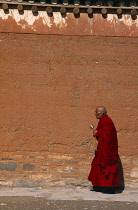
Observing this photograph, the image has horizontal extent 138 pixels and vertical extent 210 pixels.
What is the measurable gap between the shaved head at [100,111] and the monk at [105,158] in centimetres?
5

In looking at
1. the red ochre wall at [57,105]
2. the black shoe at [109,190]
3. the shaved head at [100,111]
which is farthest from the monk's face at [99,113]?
the black shoe at [109,190]

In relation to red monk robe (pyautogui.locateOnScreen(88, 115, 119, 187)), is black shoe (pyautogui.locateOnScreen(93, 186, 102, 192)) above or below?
below

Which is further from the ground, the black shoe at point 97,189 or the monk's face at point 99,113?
the monk's face at point 99,113

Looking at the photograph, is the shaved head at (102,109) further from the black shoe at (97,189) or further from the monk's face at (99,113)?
the black shoe at (97,189)

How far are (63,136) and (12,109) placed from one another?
38.9 inches

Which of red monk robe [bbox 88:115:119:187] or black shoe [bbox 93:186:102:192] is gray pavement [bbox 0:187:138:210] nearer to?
black shoe [bbox 93:186:102:192]

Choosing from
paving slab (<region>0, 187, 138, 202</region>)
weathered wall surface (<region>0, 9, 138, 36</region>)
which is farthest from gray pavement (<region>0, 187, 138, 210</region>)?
weathered wall surface (<region>0, 9, 138, 36</region>)

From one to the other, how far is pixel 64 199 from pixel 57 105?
1.72 meters

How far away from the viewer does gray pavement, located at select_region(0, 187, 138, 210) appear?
301 inches

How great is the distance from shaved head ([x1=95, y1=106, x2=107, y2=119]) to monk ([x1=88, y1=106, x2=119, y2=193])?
0.05 meters

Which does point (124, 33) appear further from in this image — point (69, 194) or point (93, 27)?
point (69, 194)

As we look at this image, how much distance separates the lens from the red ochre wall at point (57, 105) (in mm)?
9055

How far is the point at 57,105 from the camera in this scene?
9.09m

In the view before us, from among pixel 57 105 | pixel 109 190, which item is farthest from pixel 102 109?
pixel 109 190
